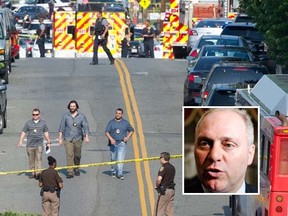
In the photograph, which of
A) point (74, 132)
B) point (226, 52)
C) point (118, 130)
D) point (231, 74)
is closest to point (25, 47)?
point (226, 52)

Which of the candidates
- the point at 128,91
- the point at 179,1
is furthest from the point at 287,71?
the point at 179,1

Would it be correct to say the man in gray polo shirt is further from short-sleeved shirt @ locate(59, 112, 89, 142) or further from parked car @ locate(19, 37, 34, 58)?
parked car @ locate(19, 37, 34, 58)

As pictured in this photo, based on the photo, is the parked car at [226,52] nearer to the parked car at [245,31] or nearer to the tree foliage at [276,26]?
the tree foliage at [276,26]

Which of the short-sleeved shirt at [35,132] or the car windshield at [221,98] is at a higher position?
the car windshield at [221,98]

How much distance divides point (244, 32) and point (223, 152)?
30.0m

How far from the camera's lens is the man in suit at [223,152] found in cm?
1415

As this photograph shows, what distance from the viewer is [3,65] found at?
119 ft

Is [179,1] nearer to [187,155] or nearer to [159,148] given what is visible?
[159,148]

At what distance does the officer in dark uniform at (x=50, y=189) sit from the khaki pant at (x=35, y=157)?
13.5 feet

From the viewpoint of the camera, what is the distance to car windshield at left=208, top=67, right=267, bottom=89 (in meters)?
27.8

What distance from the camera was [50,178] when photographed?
19703 millimetres

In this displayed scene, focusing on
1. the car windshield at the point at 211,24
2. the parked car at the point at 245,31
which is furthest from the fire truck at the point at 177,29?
the parked car at the point at 245,31

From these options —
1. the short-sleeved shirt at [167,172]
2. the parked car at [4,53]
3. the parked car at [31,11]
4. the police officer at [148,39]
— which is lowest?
the parked car at [31,11]

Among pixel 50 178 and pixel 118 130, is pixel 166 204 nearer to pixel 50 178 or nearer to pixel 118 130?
pixel 50 178
